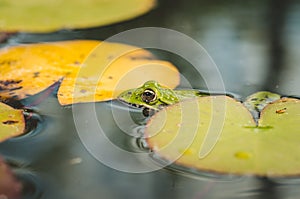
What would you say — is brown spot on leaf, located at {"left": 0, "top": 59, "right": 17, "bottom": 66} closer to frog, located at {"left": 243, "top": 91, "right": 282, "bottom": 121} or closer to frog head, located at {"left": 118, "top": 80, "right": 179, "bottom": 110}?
frog head, located at {"left": 118, "top": 80, "right": 179, "bottom": 110}

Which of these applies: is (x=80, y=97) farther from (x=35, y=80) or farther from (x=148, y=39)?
(x=148, y=39)

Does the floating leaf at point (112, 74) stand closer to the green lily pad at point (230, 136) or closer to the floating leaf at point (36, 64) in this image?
the floating leaf at point (36, 64)

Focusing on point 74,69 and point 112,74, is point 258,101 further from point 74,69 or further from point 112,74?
point 74,69

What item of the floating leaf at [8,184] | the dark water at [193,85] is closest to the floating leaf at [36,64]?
the dark water at [193,85]

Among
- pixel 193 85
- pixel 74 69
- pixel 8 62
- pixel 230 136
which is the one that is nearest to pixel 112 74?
pixel 74 69

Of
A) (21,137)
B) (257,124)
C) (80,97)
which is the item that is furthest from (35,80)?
(257,124)

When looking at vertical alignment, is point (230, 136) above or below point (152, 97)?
below

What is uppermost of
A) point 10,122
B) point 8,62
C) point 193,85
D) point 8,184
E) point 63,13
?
point 63,13
